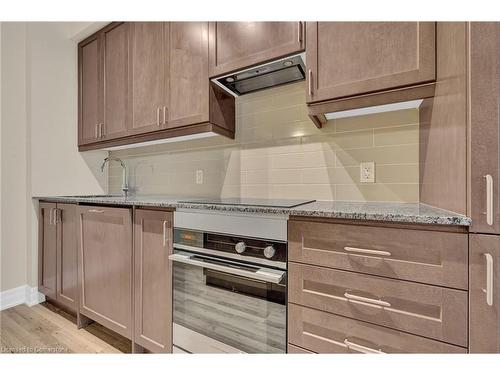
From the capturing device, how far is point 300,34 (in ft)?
3.80

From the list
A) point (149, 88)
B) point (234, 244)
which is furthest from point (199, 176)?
point (234, 244)

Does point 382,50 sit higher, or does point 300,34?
point 300,34

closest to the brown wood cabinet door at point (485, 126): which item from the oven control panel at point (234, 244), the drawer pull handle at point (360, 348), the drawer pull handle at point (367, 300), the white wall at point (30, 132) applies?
the drawer pull handle at point (367, 300)

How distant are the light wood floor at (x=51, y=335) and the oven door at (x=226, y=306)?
2.21 feet

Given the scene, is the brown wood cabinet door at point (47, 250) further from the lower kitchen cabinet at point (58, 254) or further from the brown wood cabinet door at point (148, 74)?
the brown wood cabinet door at point (148, 74)

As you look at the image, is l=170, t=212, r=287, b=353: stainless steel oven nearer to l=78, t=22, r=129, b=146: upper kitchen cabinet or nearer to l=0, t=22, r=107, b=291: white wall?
l=78, t=22, r=129, b=146: upper kitchen cabinet

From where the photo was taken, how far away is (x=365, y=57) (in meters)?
1.02

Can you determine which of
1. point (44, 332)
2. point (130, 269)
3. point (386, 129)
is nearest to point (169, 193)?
point (130, 269)

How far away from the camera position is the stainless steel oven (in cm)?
A: 97

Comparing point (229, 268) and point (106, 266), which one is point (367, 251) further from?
point (106, 266)

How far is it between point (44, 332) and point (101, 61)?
2145mm

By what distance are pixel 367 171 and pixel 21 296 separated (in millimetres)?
2908

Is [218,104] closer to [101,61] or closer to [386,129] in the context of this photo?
[386,129]

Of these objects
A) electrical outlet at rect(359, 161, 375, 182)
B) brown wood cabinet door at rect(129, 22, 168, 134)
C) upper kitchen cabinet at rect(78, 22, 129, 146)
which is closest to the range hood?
brown wood cabinet door at rect(129, 22, 168, 134)
